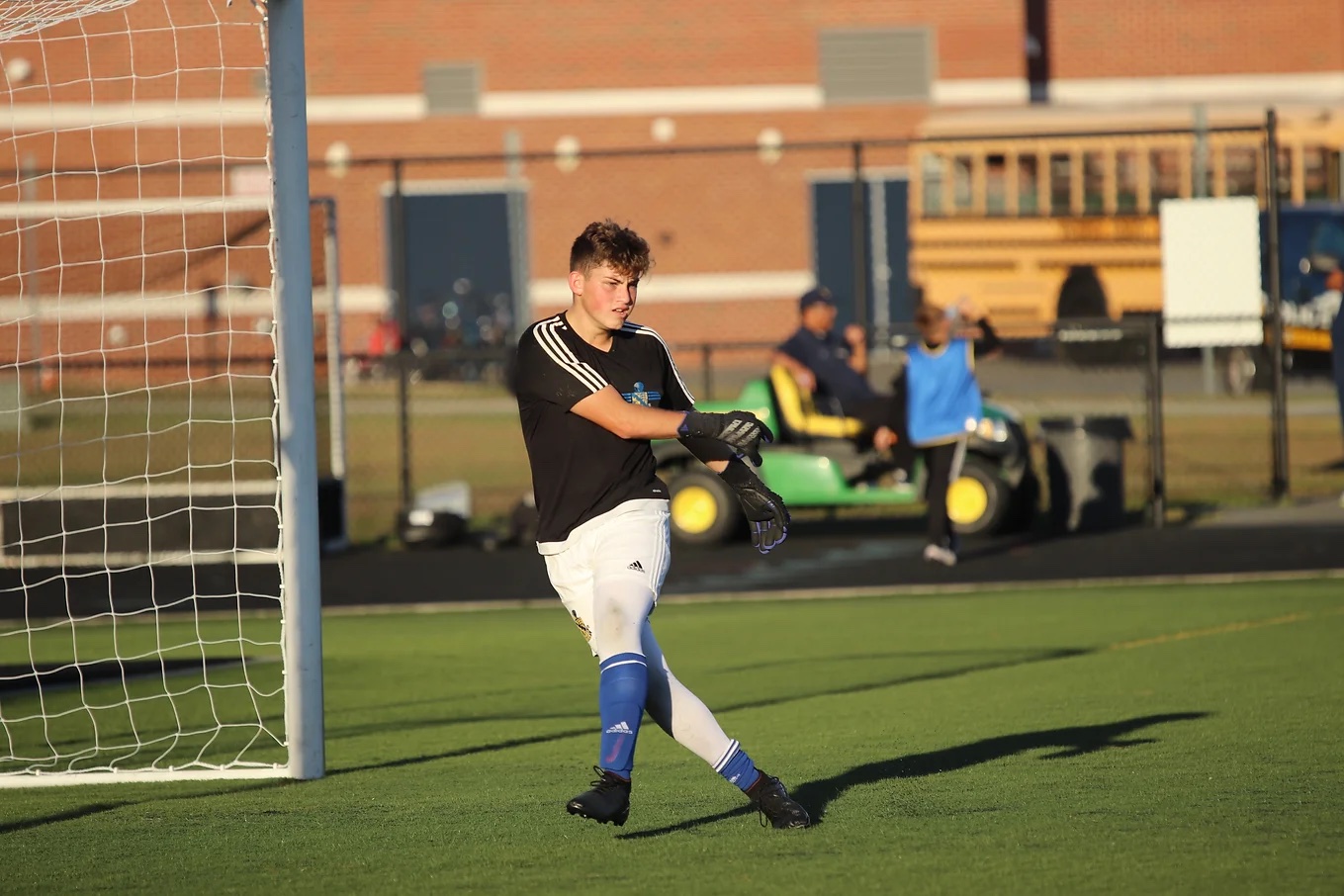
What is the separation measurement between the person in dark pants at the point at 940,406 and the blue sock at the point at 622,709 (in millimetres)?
8166

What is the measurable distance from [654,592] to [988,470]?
9899 millimetres

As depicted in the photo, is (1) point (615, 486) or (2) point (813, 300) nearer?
(1) point (615, 486)

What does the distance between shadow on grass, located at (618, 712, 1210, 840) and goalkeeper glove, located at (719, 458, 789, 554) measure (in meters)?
0.87

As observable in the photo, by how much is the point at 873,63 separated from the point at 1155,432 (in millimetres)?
21842

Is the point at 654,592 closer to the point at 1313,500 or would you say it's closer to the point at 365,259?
the point at 1313,500

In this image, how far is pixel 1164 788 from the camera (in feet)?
19.5

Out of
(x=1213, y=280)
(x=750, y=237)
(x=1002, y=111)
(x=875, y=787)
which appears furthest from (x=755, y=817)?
(x=750, y=237)

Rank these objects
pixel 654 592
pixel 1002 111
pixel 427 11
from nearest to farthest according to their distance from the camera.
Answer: pixel 654 592
pixel 1002 111
pixel 427 11

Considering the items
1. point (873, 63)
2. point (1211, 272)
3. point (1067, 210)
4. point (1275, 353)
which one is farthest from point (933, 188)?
point (1275, 353)

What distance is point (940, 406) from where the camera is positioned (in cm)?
1327

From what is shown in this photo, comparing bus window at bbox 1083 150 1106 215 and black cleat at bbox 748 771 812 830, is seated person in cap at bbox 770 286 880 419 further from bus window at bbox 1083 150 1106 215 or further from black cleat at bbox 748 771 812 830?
bus window at bbox 1083 150 1106 215

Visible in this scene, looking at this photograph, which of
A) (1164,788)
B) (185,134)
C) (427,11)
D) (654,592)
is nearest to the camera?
(654,592)

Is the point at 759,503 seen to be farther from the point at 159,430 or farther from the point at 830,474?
the point at 159,430

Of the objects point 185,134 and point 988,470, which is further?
point 185,134
